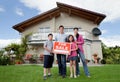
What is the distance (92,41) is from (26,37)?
8947mm

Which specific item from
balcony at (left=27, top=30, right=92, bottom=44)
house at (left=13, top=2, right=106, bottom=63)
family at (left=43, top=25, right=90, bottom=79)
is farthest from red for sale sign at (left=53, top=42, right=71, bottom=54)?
balcony at (left=27, top=30, right=92, bottom=44)

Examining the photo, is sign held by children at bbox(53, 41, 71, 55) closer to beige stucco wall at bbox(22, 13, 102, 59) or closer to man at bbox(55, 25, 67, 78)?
man at bbox(55, 25, 67, 78)

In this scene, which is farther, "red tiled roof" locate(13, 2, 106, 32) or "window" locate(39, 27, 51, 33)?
"window" locate(39, 27, 51, 33)

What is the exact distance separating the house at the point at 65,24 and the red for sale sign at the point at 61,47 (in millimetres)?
23829

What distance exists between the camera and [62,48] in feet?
37.3

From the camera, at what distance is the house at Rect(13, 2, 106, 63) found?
35.9m

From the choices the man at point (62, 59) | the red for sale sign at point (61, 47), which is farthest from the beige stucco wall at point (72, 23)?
the red for sale sign at point (61, 47)

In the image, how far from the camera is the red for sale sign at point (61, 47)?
1127 cm

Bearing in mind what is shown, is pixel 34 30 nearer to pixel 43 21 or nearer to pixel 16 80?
pixel 43 21

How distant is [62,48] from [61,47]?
0.06m

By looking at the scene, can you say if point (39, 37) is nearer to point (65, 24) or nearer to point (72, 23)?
point (65, 24)

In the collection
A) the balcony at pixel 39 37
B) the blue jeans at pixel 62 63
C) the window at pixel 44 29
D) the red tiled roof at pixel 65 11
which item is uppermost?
the red tiled roof at pixel 65 11

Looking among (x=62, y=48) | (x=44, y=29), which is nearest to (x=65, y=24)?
(x=44, y=29)

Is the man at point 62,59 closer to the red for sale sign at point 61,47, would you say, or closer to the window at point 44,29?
the red for sale sign at point 61,47
